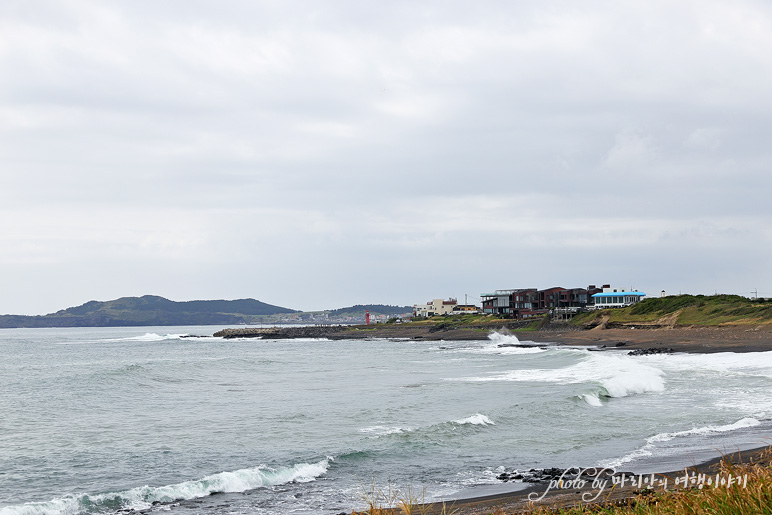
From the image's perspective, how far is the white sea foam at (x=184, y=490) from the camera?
1402cm

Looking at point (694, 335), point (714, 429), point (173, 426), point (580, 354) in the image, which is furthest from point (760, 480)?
point (694, 335)

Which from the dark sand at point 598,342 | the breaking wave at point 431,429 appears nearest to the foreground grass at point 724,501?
the dark sand at point 598,342

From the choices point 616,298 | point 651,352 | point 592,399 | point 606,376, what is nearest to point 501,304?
point 616,298

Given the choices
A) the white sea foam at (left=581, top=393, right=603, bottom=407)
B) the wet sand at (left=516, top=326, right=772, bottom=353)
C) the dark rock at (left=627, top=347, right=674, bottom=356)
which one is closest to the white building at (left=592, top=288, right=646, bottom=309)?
the wet sand at (left=516, top=326, right=772, bottom=353)

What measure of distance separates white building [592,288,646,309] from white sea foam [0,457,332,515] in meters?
111

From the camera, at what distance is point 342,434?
21.9 m

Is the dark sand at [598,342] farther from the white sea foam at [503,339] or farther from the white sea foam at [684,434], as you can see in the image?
the white sea foam at [503,339]

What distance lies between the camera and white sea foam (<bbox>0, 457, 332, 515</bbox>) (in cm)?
1402

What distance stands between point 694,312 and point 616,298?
44109 millimetres

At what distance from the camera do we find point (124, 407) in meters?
30.7

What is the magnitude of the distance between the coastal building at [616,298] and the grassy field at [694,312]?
21627mm

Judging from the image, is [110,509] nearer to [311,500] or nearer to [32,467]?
[311,500]

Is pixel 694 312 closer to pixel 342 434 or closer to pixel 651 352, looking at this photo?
pixel 651 352

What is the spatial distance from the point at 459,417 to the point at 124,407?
53.2 feet
